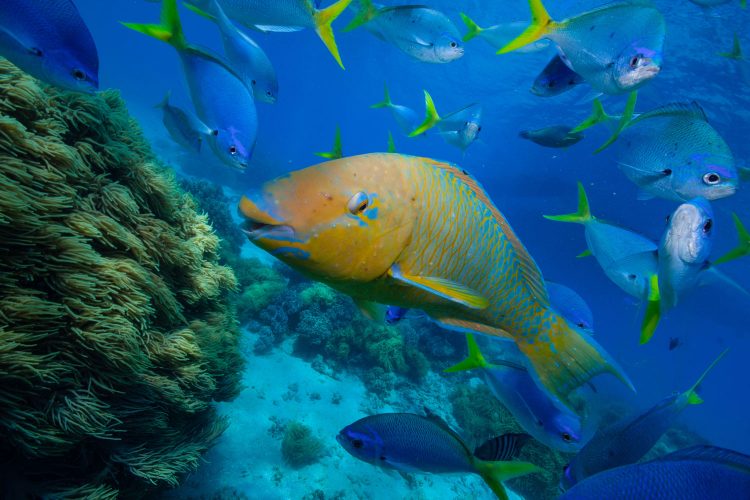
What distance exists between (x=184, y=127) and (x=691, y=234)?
3.95m

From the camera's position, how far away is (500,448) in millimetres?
2662

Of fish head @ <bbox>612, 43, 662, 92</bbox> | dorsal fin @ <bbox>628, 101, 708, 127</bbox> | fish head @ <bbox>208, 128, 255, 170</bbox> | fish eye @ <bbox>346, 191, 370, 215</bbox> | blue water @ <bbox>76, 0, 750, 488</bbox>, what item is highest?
fish head @ <bbox>612, 43, 662, 92</bbox>

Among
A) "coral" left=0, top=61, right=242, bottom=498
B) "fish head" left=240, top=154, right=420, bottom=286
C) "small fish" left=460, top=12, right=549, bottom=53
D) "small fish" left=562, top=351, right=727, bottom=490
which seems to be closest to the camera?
"fish head" left=240, top=154, right=420, bottom=286

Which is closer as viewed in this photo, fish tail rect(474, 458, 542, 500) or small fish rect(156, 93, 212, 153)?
fish tail rect(474, 458, 542, 500)

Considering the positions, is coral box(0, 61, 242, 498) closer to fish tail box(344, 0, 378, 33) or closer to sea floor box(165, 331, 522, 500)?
sea floor box(165, 331, 522, 500)

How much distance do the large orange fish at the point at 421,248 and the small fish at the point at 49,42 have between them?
145 centimetres

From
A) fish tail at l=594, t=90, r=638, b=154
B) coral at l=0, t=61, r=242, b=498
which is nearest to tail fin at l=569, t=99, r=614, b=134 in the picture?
fish tail at l=594, t=90, r=638, b=154

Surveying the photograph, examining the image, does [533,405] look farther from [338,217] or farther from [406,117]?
[406,117]

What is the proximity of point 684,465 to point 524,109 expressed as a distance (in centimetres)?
3492

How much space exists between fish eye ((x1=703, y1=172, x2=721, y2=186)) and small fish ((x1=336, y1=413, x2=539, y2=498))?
2554mm

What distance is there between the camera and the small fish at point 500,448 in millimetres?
2619

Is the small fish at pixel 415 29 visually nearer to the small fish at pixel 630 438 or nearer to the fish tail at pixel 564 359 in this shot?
the fish tail at pixel 564 359

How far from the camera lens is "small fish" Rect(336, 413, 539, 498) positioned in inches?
93.1

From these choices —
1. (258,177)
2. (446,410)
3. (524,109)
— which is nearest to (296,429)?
(446,410)
